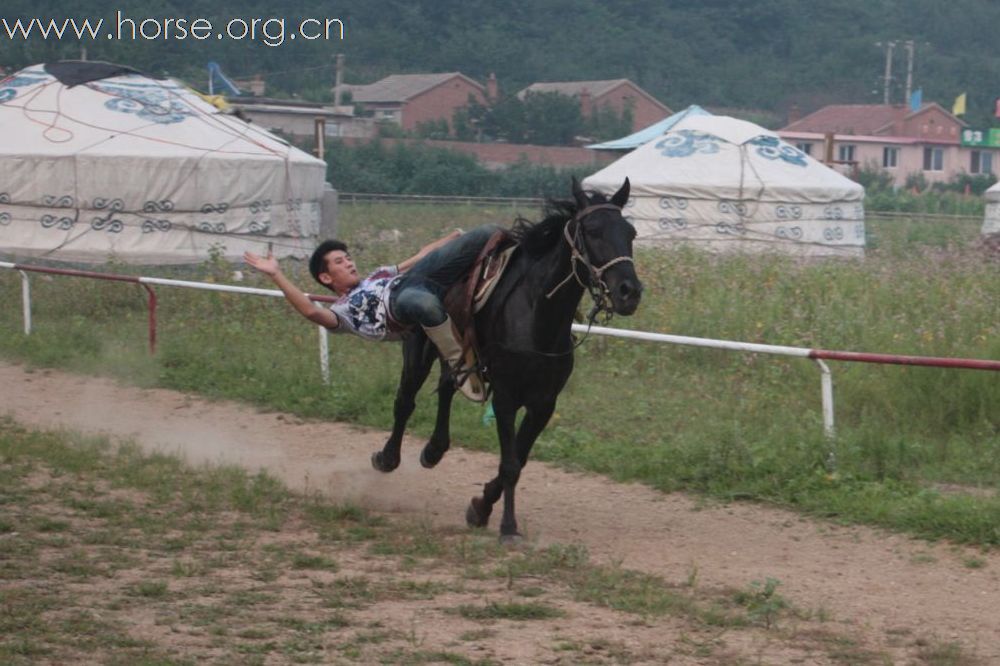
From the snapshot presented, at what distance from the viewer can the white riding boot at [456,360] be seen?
6902 millimetres

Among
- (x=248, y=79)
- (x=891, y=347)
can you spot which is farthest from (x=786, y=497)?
(x=248, y=79)

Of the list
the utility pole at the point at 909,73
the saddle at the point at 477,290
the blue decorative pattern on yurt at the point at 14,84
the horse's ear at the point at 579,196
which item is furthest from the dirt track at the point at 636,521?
the utility pole at the point at 909,73

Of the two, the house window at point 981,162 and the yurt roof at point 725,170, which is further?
the house window at point 981,162

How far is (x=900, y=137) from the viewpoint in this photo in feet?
210

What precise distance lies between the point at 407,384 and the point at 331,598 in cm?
225

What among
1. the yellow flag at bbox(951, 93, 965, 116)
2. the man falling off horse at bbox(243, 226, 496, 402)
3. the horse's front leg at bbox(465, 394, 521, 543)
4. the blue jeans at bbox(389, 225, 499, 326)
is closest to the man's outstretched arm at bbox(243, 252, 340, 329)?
the man falling off horse at bbox(243, 226, 496, 402)

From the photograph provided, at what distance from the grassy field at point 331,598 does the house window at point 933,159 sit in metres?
62.6

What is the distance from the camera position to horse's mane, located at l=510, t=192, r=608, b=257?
655 cm

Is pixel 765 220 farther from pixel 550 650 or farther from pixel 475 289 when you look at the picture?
pixel 550 650

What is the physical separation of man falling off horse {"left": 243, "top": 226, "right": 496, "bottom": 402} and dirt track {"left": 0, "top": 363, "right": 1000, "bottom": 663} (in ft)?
2.98

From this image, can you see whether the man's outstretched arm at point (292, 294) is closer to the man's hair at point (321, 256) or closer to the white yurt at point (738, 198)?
the man's hair at point (321, 256)

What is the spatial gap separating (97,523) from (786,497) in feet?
11.2

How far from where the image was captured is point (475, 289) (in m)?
6.93

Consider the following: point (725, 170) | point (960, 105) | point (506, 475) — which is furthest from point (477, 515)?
point (960, 105)
